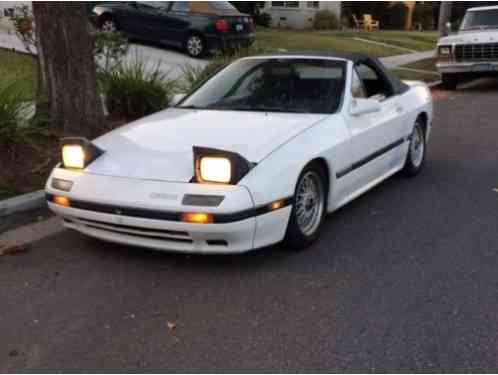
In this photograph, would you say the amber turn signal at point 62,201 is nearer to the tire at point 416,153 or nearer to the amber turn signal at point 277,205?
the amber turn signal at point 277,205

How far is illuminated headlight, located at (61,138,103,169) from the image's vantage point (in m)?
4.45

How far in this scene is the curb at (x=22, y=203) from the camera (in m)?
5.33

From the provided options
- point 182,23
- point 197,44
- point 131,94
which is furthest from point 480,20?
point 131,94

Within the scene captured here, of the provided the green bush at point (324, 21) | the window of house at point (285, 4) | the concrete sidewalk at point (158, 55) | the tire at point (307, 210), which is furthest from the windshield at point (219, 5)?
the green bush at point (324, 21)

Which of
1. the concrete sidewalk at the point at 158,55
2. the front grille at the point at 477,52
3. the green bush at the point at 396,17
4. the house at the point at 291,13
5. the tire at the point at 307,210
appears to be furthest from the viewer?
the green bush at the point at 396,17

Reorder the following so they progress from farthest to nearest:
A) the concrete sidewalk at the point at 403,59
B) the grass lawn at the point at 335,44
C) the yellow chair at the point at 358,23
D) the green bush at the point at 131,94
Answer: the yellow chair at the point at 358,23
the grass lawn at the point at 335,44
the concrete sidewalk at the point at 403,59
the green bush at the point at 131,94

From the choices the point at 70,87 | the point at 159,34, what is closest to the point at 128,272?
the point at 70,87

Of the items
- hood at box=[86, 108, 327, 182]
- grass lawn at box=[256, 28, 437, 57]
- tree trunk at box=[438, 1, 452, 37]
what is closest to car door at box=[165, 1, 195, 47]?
grass lawn at box=[256, 28, 437, 57]

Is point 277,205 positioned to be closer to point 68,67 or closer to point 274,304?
point 274,304

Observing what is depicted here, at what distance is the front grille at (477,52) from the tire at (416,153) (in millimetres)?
7700

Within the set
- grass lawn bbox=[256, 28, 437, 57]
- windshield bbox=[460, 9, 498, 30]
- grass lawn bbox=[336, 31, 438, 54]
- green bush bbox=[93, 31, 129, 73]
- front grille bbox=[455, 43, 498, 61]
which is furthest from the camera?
grass lawn bbox=[336, 31, 438, 54]

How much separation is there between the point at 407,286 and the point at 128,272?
174 cm

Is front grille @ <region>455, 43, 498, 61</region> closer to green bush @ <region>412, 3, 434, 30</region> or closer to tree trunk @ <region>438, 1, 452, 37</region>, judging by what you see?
tree trunk @ <region>438, 1, 452, 37</region>

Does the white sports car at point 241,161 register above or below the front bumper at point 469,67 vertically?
above
